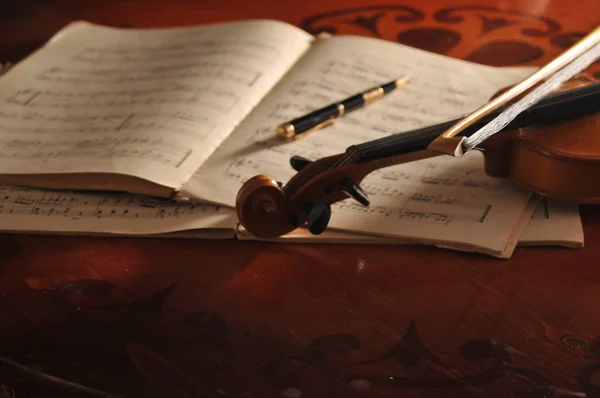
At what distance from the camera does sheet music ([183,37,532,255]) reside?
0.84m

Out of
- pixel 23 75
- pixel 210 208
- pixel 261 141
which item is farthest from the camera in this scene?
pixel 23 75

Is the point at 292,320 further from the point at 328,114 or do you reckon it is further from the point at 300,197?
the point at 328,114

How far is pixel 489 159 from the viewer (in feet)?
2.87

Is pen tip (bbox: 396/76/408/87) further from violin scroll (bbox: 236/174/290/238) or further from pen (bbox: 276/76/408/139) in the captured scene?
violin scroll (bbox: 236/174/290/238)

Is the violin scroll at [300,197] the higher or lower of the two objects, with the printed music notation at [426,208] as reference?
higher

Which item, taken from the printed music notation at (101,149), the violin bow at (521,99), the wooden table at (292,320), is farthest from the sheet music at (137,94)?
the violin bow at (521,99)

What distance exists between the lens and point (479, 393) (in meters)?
0.63

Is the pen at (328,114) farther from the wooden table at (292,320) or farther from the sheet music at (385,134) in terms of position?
the wooden table at (292,320)

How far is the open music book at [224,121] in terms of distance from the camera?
864 mm

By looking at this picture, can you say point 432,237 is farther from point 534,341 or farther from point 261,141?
point 261,141

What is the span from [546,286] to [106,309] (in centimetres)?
41

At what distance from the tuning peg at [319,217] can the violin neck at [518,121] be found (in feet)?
0.23

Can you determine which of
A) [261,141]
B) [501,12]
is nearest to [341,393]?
[261,141]

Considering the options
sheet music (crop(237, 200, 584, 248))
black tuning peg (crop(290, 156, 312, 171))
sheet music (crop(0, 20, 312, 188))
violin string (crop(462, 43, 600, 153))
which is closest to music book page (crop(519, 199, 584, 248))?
sheet music (crop(237, 200, 584, 248))
